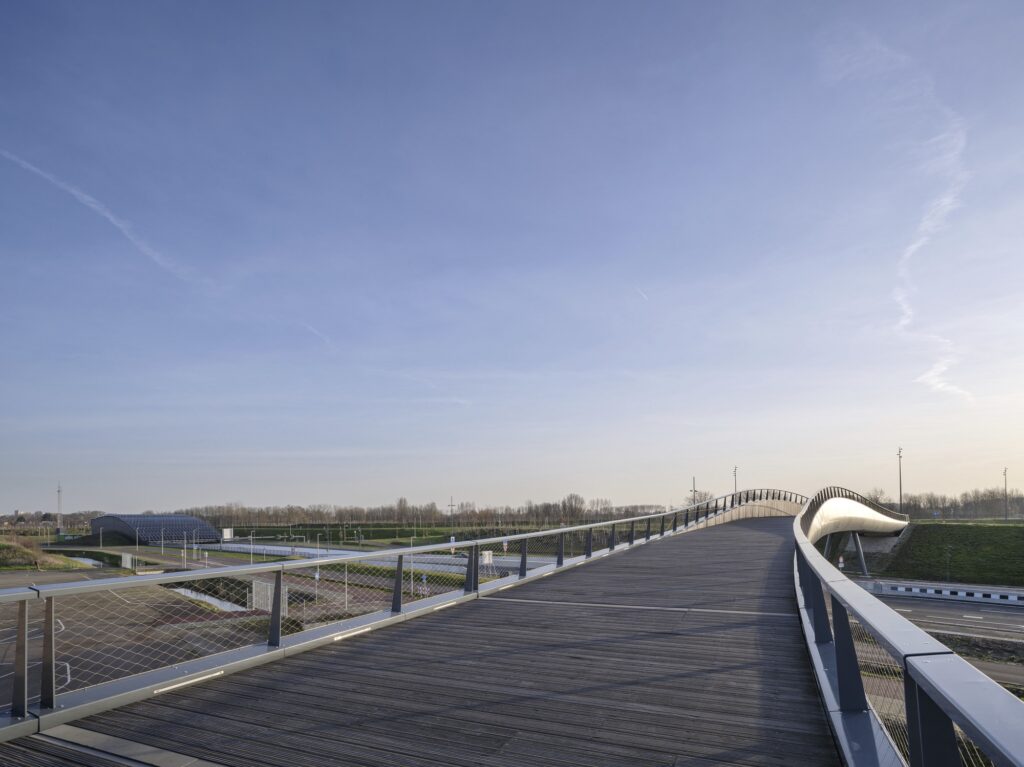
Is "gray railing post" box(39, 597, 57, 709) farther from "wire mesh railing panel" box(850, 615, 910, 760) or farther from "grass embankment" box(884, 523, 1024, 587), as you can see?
"grass embankment" box(884, 523, 1024, 587)

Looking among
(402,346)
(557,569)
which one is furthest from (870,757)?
(402,346)

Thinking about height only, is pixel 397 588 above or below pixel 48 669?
below

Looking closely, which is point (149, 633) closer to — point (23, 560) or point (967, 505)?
point (23, 560)

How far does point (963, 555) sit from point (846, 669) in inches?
2382

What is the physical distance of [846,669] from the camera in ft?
12.6

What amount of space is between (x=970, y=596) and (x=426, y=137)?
40367mm

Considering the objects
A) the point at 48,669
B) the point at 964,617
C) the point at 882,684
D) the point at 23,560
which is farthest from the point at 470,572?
the point at 23,560

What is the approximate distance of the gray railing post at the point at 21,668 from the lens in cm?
420

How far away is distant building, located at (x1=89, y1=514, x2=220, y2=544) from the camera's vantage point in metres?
90.4

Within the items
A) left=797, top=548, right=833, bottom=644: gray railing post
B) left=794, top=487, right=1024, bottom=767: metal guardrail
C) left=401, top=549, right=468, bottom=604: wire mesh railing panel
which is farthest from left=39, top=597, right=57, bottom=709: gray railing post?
left=797, top=548, right=833, bottom=644: gray railing post

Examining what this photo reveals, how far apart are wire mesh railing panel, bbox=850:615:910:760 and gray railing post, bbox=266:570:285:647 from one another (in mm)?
4398

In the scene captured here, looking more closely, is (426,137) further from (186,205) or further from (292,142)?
(186,205)

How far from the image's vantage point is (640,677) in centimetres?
552

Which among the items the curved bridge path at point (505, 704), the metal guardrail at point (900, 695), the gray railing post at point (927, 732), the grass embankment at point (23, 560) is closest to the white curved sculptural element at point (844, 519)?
the curved bridge path at point (505, 704)
